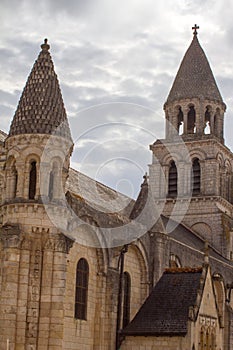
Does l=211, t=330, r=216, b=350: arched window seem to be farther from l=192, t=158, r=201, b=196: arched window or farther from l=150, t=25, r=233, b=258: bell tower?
l=192, t=158, r=201, b=196: arched window

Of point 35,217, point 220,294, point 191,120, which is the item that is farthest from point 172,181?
point 35,217

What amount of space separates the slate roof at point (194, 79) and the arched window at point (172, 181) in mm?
5246

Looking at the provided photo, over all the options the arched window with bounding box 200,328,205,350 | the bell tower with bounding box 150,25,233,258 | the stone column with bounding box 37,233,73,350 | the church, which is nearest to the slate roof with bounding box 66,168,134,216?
the church

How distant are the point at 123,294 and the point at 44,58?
1172 cm

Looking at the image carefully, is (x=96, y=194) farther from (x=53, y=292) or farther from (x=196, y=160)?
(x=196, y=160)

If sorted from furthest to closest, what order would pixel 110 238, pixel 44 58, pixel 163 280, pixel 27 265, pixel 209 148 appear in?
1. pixel 209 148
2. pixel 163 280
3. pixel 110 238
4. pixel 44 58
5. pixel 27 265

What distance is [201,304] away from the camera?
34.5 m

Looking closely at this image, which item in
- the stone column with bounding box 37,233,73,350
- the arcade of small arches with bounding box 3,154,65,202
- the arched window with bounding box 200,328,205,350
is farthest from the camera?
the arched window with bounding box 200,328,205,350

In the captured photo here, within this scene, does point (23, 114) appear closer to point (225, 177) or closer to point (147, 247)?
point (147, 247)

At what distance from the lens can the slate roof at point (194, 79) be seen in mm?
58812

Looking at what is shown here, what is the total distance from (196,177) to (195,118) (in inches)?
180

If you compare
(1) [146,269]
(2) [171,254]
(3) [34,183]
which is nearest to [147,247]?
(1) [146,269]

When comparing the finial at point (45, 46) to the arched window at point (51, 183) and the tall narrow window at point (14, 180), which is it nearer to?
the tall narrow window at point (14, 180)

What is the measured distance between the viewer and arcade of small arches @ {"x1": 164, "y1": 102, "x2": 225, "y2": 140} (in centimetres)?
5841
